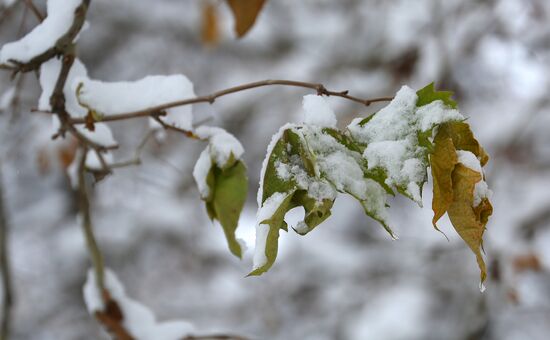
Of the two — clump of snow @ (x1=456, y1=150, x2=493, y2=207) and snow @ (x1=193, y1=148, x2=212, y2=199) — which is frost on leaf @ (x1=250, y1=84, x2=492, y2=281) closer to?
clump of snow @ (x1=456, y1=150, x2=493, y2=207)

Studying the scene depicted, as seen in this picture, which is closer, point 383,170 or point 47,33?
point 383,170

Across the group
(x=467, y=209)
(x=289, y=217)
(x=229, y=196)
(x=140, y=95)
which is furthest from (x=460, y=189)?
(x=289, y=217)

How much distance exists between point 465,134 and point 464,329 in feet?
6.89

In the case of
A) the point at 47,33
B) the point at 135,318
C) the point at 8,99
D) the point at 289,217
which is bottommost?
the point at 289,217

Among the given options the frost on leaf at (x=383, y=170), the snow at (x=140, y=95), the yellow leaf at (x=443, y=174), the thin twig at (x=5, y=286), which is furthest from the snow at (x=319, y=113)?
the thin twig at (x=5, y=286)

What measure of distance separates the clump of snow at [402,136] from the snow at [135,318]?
2.03ft

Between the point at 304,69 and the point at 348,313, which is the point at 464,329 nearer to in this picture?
the point at 348,313

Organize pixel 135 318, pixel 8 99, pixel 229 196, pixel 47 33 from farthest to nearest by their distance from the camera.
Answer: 1. pixel 8 99
2. pixel 135 318
3. pixel 47 33
4. pixel 229 196

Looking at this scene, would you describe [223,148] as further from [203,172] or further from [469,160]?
[469,160]

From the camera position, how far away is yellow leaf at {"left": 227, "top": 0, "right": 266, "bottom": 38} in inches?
46.6

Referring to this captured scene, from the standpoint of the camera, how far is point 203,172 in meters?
0.82

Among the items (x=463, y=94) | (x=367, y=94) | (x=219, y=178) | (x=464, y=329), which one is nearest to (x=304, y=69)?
(x=367, y=94)

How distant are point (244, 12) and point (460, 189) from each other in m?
0.70

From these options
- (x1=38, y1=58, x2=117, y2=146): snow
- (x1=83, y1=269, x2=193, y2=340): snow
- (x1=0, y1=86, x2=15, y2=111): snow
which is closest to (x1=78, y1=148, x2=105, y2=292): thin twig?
(x1=83, y1=269, x2=193, y2=340): snow
